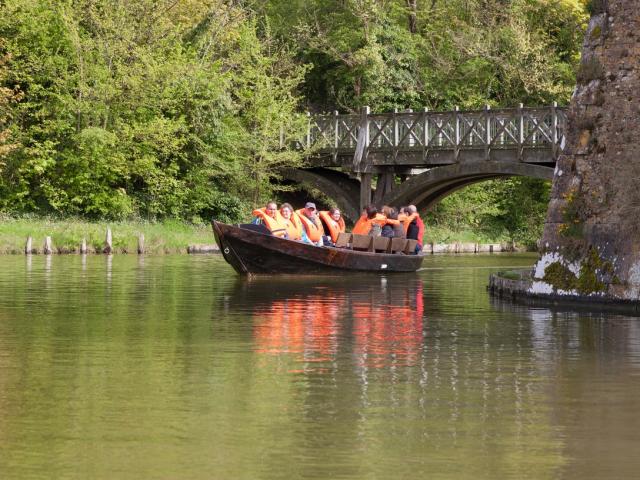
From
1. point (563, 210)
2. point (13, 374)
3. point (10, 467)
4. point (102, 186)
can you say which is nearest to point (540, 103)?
point (102, 186)

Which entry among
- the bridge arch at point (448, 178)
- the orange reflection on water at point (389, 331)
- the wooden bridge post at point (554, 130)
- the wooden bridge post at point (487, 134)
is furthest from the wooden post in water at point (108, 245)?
the orange reflection on water at point (389, 331)

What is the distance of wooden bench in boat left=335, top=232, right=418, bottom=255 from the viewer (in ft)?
115

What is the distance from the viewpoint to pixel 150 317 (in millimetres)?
21109

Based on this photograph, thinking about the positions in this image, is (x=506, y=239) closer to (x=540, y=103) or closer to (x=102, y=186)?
(x=540, y=103)

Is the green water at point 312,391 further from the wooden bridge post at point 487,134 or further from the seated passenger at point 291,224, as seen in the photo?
the wooden bridge post at point 487,134

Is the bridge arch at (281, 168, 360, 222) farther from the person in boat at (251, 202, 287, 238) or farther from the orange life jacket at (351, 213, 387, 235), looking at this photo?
the person in boat at (251, 202, 287, 238)

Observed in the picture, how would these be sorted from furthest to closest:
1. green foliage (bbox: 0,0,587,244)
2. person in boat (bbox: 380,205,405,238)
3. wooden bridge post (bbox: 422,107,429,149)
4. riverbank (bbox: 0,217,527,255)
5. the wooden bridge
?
1. green foliage (bbox: 0,0,587,244)
2. wooden bridge post (bbox: 422,107,429,149)
3. the wooden bridge
4. riverbank (bbox: 0,217,527,255)
5. person in boat (bbox: 380,205,405,238)

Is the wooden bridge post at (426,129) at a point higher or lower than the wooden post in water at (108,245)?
higher

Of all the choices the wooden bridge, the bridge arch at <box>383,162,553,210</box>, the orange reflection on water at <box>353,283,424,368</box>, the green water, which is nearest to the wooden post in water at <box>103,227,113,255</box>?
the wooden bridge

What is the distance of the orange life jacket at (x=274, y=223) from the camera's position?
3303cm

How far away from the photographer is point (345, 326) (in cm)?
2006

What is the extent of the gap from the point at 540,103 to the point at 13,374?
155 feet

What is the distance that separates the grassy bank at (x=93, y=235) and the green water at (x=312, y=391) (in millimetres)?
19331

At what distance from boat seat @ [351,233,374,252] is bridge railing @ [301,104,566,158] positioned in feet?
32.2
